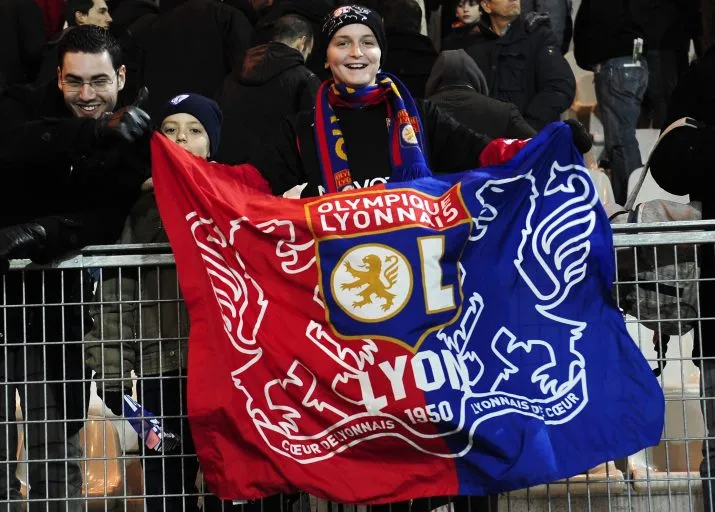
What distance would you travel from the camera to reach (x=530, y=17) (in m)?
10.9

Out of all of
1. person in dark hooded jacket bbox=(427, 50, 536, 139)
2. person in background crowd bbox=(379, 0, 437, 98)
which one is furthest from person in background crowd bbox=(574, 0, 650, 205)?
person in dark hooded jacket bbox=(427, 50, 536, 139)

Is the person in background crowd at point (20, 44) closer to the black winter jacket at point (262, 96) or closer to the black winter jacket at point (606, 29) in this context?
the black winter jacket at point (262, 96)

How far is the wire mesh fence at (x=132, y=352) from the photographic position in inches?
257

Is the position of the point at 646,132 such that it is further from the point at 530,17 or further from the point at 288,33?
the point at 288,33

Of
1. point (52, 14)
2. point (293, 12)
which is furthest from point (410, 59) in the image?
point (52, 14)

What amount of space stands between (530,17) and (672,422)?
3385 mm

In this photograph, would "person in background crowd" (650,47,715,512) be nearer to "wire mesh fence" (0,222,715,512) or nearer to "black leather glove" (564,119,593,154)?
"wire mesh fence" (0,222,715,512)

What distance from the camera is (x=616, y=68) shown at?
11484mm

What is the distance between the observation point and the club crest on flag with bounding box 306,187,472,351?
636 centimetres

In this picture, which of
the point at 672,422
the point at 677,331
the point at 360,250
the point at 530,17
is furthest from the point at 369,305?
the point at 530,17

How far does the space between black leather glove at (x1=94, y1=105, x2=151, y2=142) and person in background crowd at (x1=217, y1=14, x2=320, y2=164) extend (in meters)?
2.75

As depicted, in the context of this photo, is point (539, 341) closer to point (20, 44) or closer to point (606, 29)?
point (606, 29)

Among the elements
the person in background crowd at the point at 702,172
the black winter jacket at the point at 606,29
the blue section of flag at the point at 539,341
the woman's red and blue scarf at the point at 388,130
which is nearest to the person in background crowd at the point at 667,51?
the black winter jacket at the point at 606,29

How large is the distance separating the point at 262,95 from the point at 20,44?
2405 millimetres
